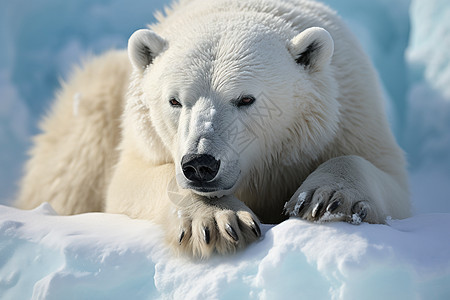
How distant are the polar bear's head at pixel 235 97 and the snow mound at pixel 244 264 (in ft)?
1.17

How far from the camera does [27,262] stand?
2.34 metres

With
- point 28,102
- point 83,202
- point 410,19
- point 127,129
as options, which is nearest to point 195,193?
point 127,129

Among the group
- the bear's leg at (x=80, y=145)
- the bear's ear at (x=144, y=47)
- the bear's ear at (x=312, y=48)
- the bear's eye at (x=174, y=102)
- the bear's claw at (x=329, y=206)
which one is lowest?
the bear's leg at (x=80, y=145)

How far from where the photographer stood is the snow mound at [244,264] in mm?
1836

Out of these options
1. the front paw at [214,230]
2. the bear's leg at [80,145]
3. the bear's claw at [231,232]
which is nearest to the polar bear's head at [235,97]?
the front paw at [214,230]

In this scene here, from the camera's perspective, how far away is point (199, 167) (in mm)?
2146

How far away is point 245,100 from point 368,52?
13.2 ft

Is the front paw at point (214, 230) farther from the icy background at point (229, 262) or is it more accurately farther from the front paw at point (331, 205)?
the front paw at point (331, 205)

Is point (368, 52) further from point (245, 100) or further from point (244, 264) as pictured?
point (244, 264)

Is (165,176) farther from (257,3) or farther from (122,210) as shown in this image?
(257,3)

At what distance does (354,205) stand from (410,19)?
420cm

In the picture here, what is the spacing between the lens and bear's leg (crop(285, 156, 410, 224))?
2094mm

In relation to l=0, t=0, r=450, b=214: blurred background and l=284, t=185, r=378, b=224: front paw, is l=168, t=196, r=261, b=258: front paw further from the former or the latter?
l=0, t=0, r=450, b=214: blurred background

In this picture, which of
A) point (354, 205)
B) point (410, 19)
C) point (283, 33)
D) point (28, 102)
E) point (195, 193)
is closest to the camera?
point (354, 205)
